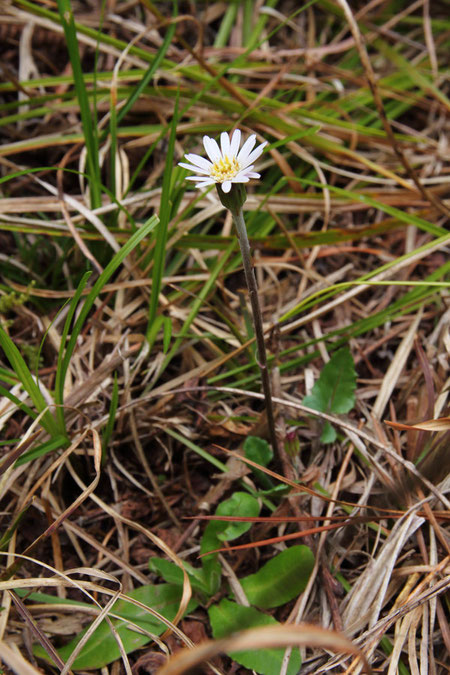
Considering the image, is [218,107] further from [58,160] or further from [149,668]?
[149,668]

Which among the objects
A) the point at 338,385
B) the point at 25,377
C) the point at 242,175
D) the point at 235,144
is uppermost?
the point at 235,144

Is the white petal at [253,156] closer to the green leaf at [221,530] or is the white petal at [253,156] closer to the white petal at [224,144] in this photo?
the white petal at [224,144]

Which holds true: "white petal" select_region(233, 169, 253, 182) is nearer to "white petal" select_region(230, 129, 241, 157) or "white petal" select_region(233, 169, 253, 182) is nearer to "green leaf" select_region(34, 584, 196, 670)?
"white petal" select_region(230, 129, 241, 157)

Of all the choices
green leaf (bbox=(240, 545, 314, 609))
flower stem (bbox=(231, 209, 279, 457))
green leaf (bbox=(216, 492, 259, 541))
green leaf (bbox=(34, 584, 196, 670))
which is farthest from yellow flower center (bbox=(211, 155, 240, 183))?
green leaf (bbox=(34, 584, 196, 670))

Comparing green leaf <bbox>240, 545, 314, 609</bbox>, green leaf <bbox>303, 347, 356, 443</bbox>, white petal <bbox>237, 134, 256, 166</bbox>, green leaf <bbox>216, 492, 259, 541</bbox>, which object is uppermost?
white petal <bbox>237, 134, 256, 166</bbox>

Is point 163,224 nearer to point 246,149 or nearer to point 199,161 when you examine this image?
point 199,161

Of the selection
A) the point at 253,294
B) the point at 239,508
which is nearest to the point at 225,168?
the point at 253,294

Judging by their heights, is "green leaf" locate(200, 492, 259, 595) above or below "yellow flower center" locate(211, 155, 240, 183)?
below
